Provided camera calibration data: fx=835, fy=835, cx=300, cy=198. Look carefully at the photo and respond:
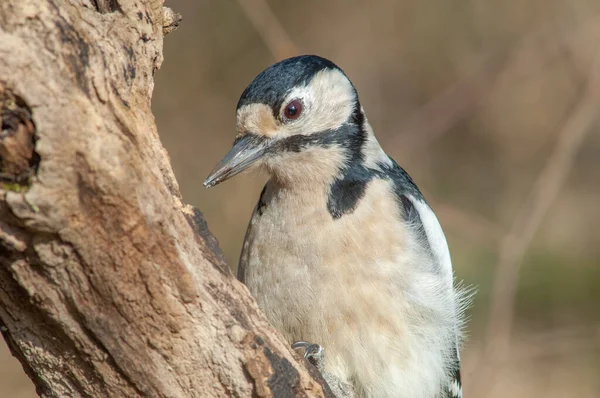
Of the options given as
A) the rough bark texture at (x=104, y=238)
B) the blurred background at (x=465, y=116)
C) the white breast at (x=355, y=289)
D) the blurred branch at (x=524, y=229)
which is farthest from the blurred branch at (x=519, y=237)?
the rough bark texture at (x=104, y=238)

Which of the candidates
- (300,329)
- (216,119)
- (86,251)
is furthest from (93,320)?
(216,119)

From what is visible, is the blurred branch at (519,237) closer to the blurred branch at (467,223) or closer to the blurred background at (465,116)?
the blurred branch at (467,223)

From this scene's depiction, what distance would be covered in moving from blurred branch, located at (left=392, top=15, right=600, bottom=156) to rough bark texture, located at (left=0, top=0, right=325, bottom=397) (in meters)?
4.50

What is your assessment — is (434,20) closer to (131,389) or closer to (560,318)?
(560,318)

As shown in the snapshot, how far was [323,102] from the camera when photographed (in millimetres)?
3428

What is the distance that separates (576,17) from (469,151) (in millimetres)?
1982

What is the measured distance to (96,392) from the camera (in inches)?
89.7

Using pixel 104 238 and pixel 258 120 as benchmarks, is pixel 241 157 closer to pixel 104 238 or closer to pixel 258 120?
pixel 258 120

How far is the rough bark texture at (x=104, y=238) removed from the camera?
6.33 ft

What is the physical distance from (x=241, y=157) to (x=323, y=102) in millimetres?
440

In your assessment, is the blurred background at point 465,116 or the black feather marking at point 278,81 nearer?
the black feather marking at point 278,81

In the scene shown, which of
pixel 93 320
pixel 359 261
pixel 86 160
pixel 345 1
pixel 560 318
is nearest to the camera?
pixel 86 160

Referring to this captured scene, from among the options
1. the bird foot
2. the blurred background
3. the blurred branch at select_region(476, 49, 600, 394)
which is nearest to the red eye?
the bird foot

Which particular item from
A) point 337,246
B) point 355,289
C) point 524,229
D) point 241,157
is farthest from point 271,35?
point 355,289
